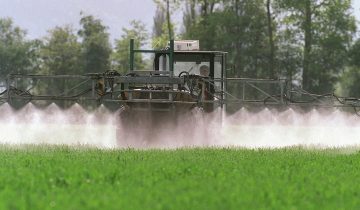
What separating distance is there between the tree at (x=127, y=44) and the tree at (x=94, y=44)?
4.53 ft

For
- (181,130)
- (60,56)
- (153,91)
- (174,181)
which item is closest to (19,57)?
(60,56)

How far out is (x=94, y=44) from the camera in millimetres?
78812

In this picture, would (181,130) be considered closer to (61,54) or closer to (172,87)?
(172,87)

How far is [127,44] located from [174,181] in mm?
68361

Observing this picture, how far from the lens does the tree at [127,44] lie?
7619 cm

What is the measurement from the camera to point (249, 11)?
63.5 meters

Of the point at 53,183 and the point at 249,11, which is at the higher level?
the point at 249,11

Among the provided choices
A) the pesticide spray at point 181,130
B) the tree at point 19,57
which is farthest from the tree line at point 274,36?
the pesticide spray at point 181,130

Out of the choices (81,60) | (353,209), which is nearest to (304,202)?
(353,209)

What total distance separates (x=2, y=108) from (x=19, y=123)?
102cm

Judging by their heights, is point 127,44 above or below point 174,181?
above

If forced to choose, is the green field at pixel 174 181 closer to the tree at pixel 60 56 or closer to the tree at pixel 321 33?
the tree at pixel 321 33

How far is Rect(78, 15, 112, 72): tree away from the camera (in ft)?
254

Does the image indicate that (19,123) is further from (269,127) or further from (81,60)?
(81,60)
